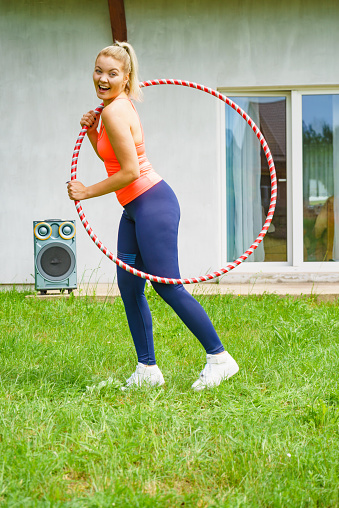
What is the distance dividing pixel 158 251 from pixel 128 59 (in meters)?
0.88

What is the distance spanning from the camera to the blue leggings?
2766 mm

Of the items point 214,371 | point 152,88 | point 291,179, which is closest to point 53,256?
point 152,88

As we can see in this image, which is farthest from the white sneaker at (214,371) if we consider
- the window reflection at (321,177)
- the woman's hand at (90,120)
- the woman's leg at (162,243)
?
the window reflection at (321,177)

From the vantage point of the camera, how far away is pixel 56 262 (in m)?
5.54

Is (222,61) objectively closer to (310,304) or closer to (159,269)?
(310,304)

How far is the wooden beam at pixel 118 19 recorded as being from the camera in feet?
20.1

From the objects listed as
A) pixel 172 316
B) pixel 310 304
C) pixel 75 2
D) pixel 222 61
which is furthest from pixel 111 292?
pixel 75 2

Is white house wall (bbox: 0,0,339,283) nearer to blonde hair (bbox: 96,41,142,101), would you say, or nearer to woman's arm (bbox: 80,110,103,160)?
woman's arm (bbox: 80,110,103,160)

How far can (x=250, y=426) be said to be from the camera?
89.9 inches

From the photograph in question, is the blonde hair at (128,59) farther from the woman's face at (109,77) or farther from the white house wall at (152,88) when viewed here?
the white house wall at (152,88)

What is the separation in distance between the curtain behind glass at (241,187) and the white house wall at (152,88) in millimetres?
333

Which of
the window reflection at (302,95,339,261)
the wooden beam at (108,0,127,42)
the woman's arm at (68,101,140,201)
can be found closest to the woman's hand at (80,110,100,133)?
the woman's arm at (68,101,140,201)

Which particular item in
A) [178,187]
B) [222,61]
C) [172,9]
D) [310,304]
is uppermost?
[172,9]

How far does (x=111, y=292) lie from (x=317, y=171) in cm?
277
